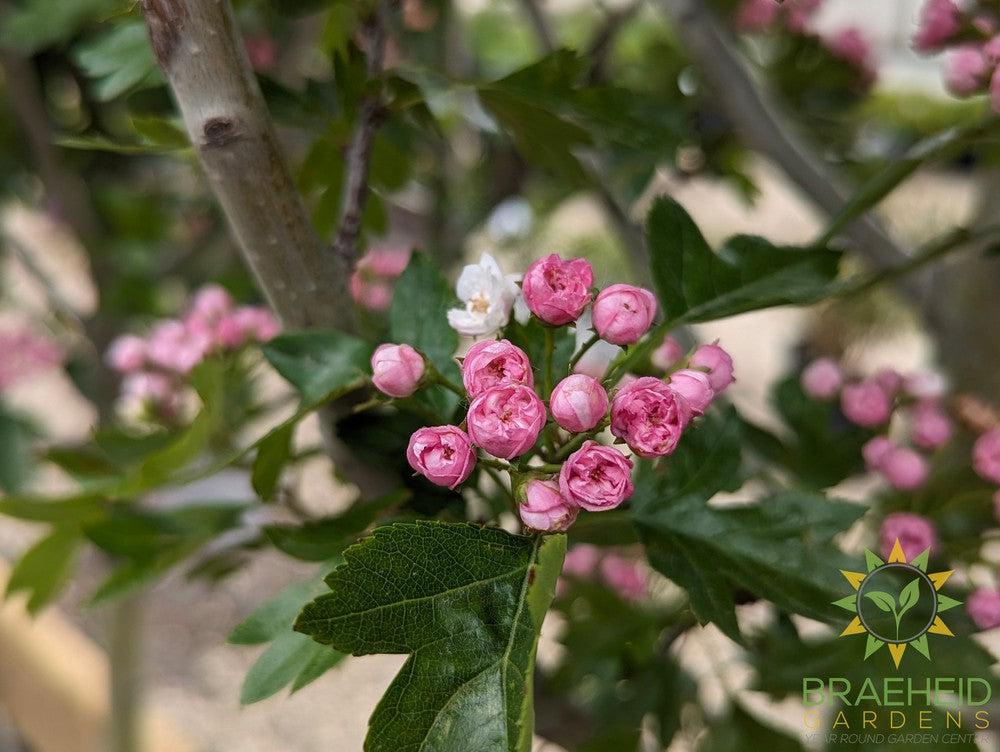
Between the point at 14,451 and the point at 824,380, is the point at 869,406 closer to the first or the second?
the point at 824,380

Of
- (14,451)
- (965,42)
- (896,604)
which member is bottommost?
(14,451)

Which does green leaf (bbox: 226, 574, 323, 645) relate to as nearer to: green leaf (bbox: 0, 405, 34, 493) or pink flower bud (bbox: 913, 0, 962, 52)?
pink flower bud (bbox: 913, 0, 962, 52)

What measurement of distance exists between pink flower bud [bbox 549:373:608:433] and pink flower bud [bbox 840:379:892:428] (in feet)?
1.10

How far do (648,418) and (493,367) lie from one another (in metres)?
0.06

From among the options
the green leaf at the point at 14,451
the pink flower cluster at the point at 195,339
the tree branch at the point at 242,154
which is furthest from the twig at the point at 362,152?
the green leaf at the point at 14,451

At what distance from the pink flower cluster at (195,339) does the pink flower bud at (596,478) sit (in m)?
0.41

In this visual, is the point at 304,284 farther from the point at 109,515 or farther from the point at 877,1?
the point at 877,1

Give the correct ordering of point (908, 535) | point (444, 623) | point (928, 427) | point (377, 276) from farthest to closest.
→ point (377, 276), point (928, 427), point (908, 535), point (444, 623)

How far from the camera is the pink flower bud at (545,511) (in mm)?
339

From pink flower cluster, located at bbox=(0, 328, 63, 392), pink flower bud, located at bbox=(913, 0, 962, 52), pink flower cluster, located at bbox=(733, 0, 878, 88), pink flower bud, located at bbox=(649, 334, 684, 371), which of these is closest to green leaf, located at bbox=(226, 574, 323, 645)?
pink flower bud, located at bbox=(649, 334, 684, 371)

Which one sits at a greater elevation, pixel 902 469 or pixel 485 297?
pixel 485 297

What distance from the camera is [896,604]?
0.44 meters

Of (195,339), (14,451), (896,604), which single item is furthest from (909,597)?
(14,451)

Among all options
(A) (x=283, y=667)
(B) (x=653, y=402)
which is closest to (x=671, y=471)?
(B) (x=653, y=402)
